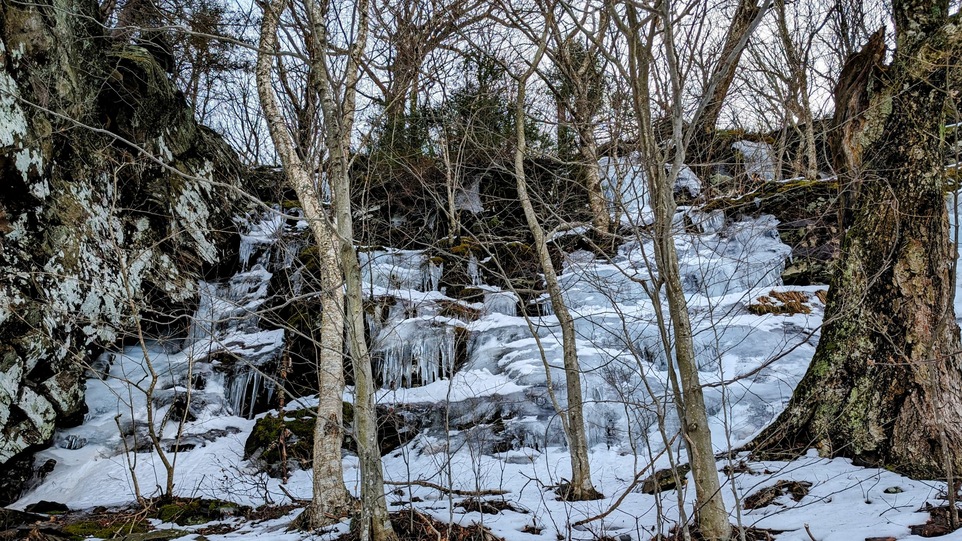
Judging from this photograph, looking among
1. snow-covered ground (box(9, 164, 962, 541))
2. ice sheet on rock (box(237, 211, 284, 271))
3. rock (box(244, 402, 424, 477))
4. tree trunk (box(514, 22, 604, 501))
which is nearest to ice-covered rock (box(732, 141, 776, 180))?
snow-covered ground (box(9, 164, 962, 541))

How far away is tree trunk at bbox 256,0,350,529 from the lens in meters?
4.04

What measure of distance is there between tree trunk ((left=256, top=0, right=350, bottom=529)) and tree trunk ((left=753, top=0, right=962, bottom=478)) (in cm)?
343

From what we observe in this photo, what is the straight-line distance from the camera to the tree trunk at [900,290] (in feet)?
10.8

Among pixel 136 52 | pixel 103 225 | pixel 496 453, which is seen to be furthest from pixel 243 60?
pixel 496 453

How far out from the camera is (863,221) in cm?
379

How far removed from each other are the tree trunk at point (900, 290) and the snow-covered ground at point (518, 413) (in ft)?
0.97

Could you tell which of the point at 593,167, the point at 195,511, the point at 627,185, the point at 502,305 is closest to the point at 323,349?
the point at 195,511

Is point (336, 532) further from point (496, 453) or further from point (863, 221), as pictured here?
point (863, 221)

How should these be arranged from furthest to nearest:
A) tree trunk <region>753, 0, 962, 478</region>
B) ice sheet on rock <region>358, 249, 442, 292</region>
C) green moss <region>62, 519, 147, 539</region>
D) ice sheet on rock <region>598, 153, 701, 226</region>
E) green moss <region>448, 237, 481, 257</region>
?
green moss <region>448, 237, 481, 257</region> → ice sheet on rock <region>358, 249, 442, 292</region> → green moss <region>62, 519, 147, 539</region> → tree trunk <region>753, 0, 962, 478</region> → ice sheet on rock <region>598, 153, 701, 226</region>

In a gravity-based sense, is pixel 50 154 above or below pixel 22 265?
above

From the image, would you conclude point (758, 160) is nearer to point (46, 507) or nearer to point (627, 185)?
point (627, 185)

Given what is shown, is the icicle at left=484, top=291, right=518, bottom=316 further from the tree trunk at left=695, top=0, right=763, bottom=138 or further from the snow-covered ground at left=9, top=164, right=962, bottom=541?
the tree trunk at left=695, top=0, right=763, bottom=138

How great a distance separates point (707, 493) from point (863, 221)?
261 centimetres

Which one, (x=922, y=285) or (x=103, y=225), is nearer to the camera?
(x=922, y=285)
